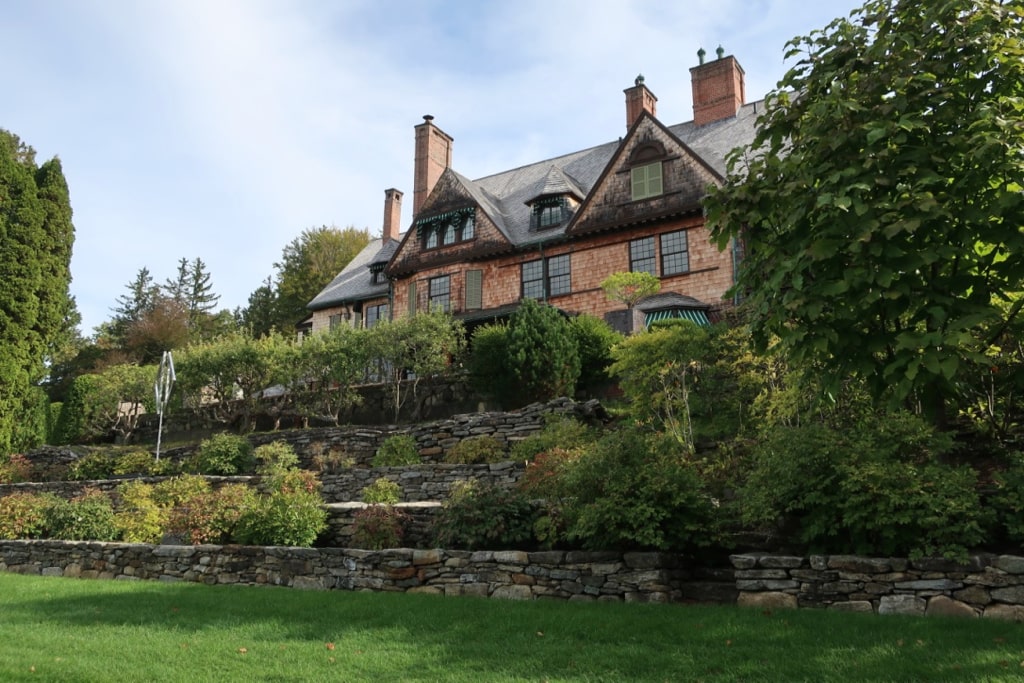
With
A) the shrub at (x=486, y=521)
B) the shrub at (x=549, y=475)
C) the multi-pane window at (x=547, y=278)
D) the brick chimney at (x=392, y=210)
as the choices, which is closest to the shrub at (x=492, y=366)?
the shrub at (x=549, y=475)

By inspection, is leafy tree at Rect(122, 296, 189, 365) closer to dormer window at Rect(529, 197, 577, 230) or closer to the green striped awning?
dormer window at Rect(529, 197, 577, 230)

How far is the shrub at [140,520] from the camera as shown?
13.2m

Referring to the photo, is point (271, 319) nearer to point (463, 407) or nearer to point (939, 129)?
point (463, 407)

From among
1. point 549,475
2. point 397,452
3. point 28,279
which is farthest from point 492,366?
point 28,279

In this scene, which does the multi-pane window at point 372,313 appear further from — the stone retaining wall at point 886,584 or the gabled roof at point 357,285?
the stone retaining wall at point 886,584

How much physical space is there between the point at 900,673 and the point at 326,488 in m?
12.3

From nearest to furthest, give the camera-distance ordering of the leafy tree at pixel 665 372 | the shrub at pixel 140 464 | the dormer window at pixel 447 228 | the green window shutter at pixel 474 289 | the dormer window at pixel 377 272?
1. the leafy tree at pixel 665 372
2. the shrub at pixel 140 464
3. the green window shutter at pixel 474 289
4. the dormer window at pixel 447 228
5. the dormer window at pixel 377 272

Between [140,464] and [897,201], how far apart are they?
1876 cm

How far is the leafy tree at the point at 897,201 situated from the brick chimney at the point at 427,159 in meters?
26.7

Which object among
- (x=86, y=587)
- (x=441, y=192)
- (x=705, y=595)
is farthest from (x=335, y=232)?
(x=705, y=595)

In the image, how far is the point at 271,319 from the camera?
49844mm

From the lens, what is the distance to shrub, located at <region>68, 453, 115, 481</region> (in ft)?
65.1

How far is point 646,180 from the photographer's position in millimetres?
25062

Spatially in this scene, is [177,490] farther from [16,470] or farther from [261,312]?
[261,312]
